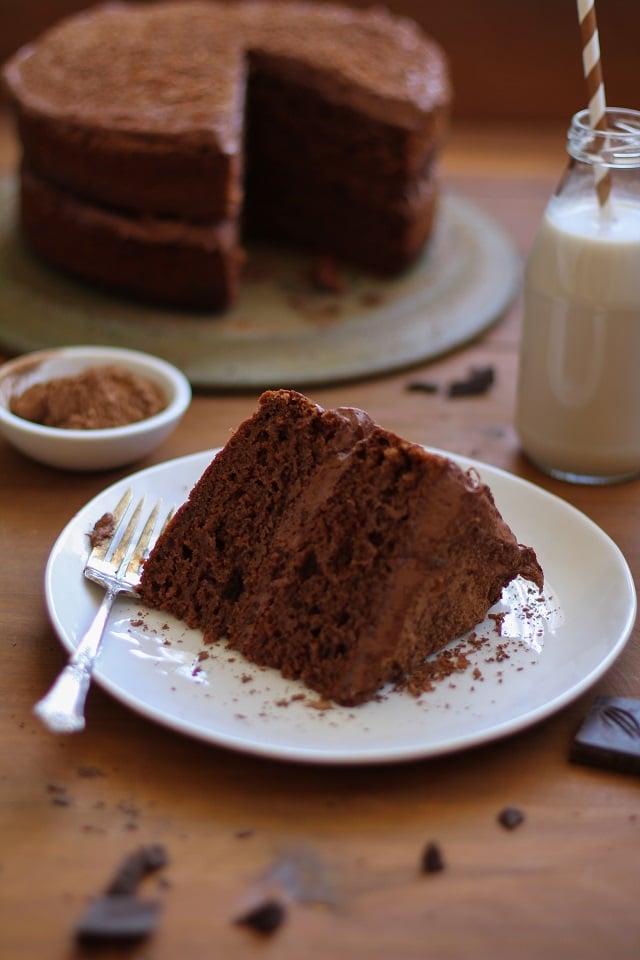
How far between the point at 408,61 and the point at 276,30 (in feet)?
1.97

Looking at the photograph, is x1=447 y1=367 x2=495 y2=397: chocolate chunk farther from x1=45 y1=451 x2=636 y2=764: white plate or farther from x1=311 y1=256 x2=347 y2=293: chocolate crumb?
x1=45 y1=451 x2=636 y2=764: white plate

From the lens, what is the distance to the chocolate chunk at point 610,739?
6.40 ft

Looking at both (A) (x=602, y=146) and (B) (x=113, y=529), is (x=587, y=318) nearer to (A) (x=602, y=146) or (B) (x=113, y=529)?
(A) (x=602, y=146)

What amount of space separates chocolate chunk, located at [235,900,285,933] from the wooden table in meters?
0.01

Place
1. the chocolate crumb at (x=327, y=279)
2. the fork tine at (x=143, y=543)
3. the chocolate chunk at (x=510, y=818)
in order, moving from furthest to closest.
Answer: the chocolate crumb at (x=327, y=279) < the fork tine at (x=143, y=543) < the chocolate chunk at (x=510, y=818)

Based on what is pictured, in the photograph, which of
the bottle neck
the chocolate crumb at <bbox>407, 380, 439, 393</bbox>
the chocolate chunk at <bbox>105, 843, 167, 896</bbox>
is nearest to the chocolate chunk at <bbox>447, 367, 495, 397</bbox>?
the chocolate crumb at <bbox>407, 380, 439, 393</bbox>

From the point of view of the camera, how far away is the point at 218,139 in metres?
3.70

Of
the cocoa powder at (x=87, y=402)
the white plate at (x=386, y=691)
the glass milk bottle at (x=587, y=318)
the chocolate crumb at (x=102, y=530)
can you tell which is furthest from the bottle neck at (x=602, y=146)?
the chocolate crumb at (x=102, y=530)

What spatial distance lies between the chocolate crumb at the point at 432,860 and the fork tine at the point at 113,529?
96 cm

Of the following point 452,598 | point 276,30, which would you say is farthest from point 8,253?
point 452,598

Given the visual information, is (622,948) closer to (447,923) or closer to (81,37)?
(447,923)

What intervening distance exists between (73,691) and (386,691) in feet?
1.83

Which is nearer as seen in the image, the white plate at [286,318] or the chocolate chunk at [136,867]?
the chocolate chunk at [136,867]

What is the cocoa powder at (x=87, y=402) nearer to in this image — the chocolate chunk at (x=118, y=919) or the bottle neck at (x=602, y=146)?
the bottle neck at (x=602, y=146)
